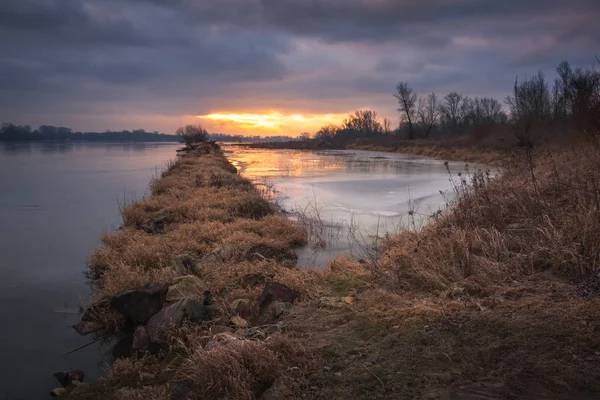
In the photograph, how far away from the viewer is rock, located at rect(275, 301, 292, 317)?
5273 mm

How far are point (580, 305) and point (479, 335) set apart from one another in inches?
39.8

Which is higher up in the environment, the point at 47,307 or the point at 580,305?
the point at 580,305

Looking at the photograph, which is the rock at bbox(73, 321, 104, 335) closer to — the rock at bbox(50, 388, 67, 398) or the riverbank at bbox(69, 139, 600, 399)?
the riverbank at bbox(69, 139, 600, 399)

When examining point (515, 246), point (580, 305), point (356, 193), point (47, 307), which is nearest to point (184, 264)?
point (47, 307)

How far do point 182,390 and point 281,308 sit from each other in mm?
1762

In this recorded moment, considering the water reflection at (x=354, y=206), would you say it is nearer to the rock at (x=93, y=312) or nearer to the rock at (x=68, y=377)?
the rock at (x=93, y=312)

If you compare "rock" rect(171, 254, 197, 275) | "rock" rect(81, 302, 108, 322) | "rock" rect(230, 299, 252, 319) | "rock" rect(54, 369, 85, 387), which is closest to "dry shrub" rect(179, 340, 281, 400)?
"rock" rect(230, 299, 252, 319)

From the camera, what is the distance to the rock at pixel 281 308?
527 centimetres

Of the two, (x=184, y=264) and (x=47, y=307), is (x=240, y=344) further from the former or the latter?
(x=47, y=307)

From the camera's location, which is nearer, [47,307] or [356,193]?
[47,307]

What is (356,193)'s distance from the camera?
58.0 feet

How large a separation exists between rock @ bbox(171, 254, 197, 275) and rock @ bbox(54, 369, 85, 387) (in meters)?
2.44

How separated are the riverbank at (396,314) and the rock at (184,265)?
0.04 meters

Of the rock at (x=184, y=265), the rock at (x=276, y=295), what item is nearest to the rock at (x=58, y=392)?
→ the rock at (x=276, y=295)
